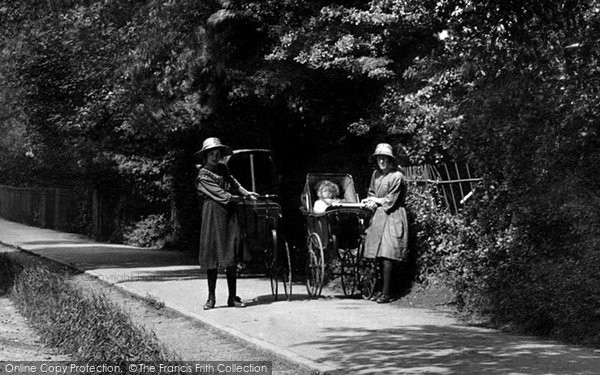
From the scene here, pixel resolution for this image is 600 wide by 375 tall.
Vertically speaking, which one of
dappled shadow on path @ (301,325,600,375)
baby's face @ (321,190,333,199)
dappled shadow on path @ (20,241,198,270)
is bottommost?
dappled shadow on path @ (301,325,600,375)

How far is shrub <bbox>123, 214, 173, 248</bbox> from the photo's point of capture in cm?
2780

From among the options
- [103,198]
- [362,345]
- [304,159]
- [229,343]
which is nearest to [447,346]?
[362,345]

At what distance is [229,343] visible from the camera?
10.1 metres

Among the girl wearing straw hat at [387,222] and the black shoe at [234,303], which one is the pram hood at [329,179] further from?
the black shoe at [234,303]

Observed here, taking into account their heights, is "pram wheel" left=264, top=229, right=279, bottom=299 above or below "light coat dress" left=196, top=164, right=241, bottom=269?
below

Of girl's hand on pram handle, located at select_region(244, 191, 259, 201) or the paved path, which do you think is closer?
the paved path

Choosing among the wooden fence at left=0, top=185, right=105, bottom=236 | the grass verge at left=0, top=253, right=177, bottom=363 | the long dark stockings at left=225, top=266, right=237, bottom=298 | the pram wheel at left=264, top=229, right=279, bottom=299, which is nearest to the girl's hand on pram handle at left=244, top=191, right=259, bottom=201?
the pram wheel at left=264, top=229, right=279, bottom=299

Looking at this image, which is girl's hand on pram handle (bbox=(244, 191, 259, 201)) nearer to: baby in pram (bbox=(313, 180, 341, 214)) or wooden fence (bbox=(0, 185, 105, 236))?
baby in pram (bbox=(313, 180, 341, 214))

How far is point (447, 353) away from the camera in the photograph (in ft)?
29.1

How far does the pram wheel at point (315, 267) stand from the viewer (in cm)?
1359

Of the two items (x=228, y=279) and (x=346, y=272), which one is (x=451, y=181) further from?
(x=228, y=279)

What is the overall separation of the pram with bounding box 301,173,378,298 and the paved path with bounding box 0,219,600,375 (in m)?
0.34

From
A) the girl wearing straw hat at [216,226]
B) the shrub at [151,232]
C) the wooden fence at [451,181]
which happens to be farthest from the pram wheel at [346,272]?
the shrub at [151,232]

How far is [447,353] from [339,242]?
511 centimetres
